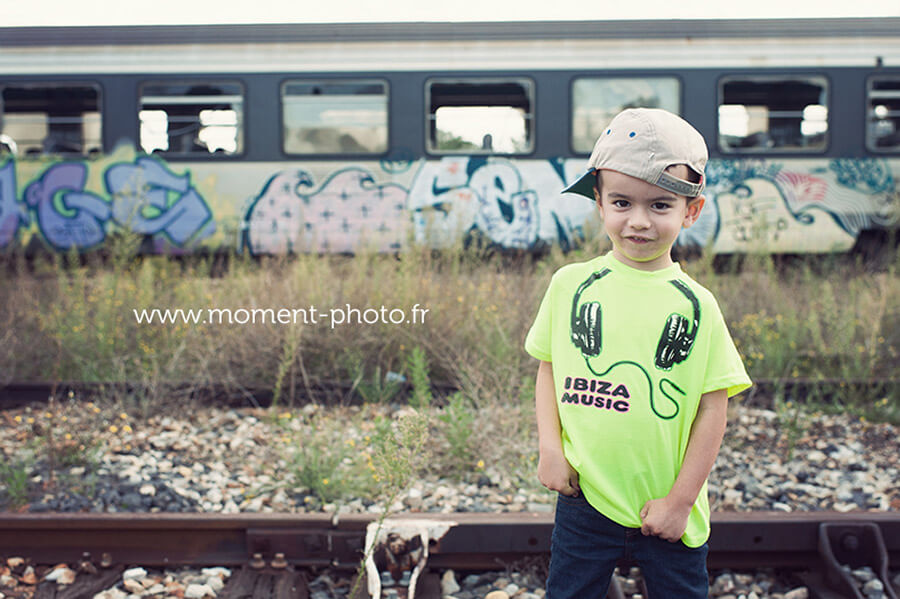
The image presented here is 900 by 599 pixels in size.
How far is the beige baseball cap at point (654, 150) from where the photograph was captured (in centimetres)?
134

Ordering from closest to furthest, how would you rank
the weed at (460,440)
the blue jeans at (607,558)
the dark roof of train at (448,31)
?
1. the blue jeans at (607,558)
2. the weed at (460,440)
3. the dark roof of train at (448,31)

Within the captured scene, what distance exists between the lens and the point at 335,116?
8.46 meters

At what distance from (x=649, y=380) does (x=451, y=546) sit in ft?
4.43

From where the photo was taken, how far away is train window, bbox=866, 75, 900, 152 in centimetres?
855

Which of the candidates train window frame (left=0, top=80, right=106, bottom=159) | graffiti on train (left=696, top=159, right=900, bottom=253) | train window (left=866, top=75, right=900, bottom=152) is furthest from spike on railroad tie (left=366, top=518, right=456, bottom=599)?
train window (left=866, top=75, right=900, bottom=152)

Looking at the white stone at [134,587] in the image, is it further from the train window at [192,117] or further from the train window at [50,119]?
the train window at [50,119]

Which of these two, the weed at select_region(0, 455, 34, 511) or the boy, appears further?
the weed at select_region(0, 455, 34, 511)

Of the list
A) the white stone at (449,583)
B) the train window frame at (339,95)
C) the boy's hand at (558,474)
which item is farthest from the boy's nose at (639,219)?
the train window frame at (339,95)

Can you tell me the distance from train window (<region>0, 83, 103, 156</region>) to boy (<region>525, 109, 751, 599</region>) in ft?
28.5

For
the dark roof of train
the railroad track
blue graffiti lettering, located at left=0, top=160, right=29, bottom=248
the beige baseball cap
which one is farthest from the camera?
blue graffiti lettering, located at left=0, top=160, right=29, bottom=248

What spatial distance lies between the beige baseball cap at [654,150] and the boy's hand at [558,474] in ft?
1.94

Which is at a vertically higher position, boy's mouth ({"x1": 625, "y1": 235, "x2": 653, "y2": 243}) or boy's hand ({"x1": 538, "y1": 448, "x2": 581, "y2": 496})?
boy's mouth ({"x1": 625, "y1": 235, "x2": 653, "y2": 243})

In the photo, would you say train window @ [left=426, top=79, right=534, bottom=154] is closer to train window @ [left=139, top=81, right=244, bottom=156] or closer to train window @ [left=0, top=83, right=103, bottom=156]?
train window @ [left=139, top=81, right=244, bottom=156]

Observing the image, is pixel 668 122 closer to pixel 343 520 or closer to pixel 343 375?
pixel 343 520
